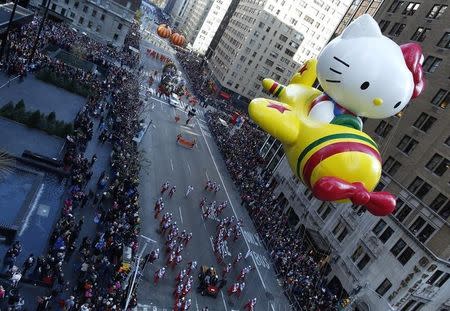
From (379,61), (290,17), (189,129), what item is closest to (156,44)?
(290,17)

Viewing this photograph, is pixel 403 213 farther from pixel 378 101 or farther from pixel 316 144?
pixel 316 144

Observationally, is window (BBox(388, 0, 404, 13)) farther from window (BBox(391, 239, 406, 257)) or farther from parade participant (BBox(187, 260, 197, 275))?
parade participant (BBox(187, 260, 197, 275))

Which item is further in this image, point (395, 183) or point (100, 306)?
point (395, 183)

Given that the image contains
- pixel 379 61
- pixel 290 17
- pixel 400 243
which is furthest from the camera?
pixel 290 17

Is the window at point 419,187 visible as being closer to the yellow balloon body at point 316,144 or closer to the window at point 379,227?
the window at point 379,227

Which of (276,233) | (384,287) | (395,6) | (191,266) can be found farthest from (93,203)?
(395,6)

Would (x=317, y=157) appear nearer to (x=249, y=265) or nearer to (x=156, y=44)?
(x=249, y=265)

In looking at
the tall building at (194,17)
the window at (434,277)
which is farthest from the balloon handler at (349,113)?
the tall building at (194,17)
